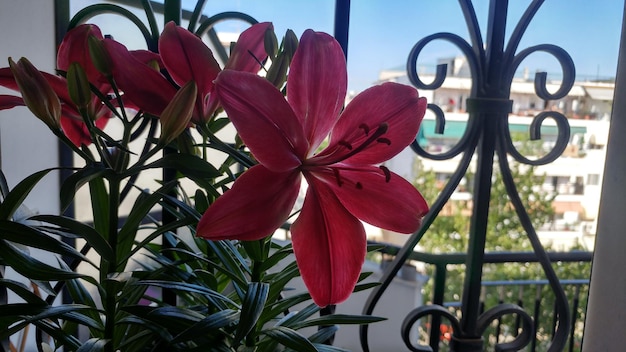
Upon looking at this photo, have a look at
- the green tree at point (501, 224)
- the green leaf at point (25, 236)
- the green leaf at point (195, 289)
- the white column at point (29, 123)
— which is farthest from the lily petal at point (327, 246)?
the green tree at point (501, 224)

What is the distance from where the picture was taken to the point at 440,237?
369 centimetres

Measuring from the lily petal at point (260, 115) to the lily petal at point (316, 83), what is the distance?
0.03 meters

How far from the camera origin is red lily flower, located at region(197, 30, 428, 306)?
1.13 ft

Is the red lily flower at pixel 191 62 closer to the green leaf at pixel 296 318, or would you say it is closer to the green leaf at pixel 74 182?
the green leaf at pixel 74 182

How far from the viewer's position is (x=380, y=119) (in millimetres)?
403

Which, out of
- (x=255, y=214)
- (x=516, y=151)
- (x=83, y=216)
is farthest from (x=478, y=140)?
(x=83, y=216)

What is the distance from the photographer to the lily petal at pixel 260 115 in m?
0.34

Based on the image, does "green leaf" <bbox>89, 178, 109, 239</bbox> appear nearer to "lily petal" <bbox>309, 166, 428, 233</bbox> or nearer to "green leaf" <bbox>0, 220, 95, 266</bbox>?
"green leaf" <bbox>0, 220, 95, 266</bbox>

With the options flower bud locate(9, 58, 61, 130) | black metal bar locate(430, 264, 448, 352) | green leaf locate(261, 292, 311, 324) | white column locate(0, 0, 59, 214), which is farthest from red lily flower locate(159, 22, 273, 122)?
white column locate(0, 0, 59, 214)

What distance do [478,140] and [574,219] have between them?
10.4 ft

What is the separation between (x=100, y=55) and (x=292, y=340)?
0.30 m

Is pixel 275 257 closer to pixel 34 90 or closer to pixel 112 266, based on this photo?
pixel 112 266

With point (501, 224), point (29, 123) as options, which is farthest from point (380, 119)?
point (501, 224)

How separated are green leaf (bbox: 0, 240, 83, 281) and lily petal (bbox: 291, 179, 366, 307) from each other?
0.21 m
